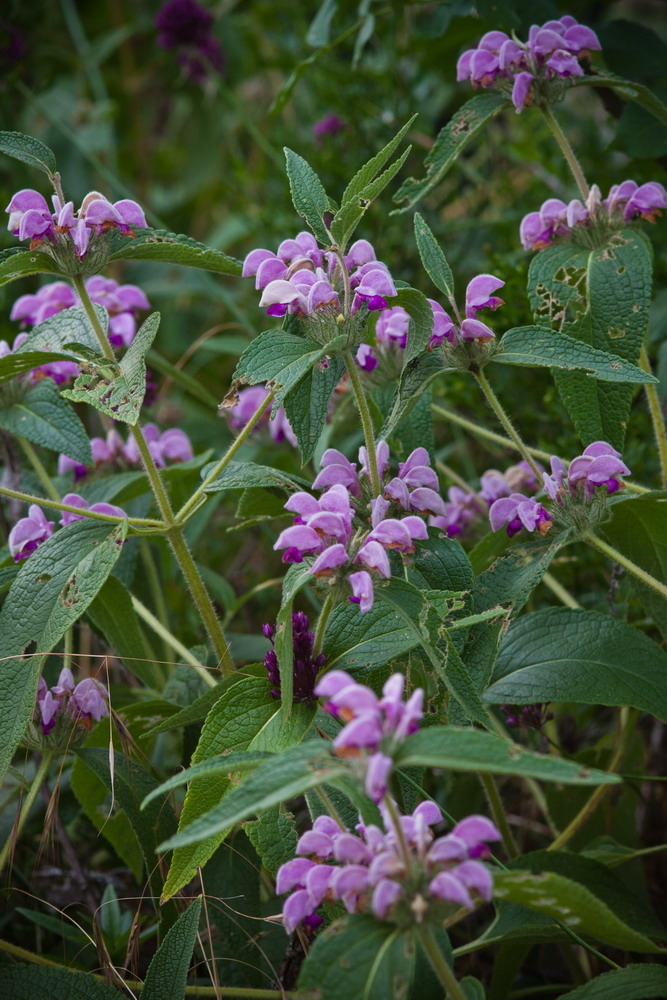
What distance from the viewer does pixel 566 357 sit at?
873mm

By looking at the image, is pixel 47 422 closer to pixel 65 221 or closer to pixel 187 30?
pixel 65 221

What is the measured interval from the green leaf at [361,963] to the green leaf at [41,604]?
1.24 feet

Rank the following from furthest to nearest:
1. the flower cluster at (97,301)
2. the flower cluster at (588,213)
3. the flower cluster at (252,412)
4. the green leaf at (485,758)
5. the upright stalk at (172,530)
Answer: the flower cluster at (252,412), the flower cluster at (97,301), the flower cluster at (588,213), the upright stalk at (172,530), the green leaf at (485,758)

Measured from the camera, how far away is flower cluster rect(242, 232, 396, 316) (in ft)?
2.74

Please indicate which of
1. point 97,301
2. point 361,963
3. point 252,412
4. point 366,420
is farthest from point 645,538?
point 97,301

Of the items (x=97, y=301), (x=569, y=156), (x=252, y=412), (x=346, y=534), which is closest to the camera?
(x=346, y=534)

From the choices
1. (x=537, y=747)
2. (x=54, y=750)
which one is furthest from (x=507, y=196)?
(x=54, y=750)

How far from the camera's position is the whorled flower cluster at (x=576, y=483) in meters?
0.91

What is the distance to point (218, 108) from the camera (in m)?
3.05

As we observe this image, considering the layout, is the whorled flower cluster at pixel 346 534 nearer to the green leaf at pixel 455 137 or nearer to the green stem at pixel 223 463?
the green stem at pixel 223 463

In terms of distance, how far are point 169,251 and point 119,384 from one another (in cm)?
15

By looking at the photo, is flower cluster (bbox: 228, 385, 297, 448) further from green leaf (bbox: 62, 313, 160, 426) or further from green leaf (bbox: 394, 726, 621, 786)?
green leaf (bbox: 394, 726, 621, 786)

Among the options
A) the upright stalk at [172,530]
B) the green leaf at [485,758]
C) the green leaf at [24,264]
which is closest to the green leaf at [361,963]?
the green leaf at [485,758]

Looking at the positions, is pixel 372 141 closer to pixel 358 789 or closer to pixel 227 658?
pixel 227 658
